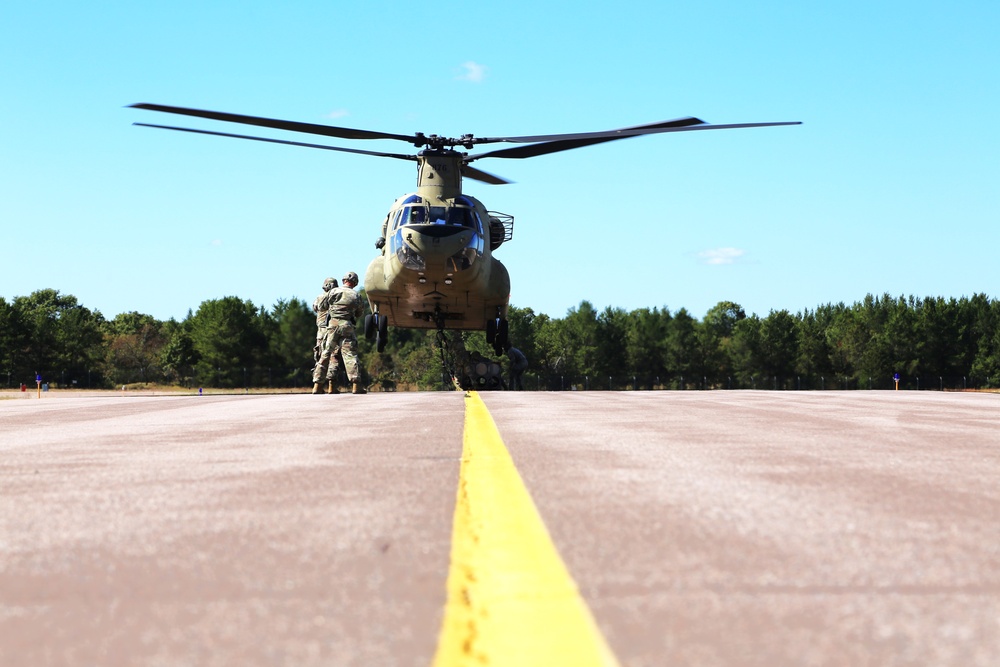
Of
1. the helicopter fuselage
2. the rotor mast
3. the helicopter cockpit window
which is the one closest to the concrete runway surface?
the helicopter fuselage

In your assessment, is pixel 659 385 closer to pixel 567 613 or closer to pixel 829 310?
pixel 829 310

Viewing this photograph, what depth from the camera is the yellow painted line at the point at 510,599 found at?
79.3 inches

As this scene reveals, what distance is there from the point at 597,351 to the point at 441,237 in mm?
113211

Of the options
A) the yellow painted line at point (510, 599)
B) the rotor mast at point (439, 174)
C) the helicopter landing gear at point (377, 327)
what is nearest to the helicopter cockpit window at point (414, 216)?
the rotor mast at point (439, 174)

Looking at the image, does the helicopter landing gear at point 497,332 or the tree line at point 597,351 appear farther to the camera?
the tree line at point 597,351

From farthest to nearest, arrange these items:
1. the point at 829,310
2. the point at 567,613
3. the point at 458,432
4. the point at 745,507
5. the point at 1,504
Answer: the point at 829,310
the point at 458,432
the point at 1,504
the point at 745,507
the point at 567,613

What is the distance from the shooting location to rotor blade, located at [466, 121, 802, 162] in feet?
72.9

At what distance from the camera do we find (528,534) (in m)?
3.38

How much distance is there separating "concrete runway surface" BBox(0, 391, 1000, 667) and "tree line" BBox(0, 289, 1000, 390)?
4393 inches

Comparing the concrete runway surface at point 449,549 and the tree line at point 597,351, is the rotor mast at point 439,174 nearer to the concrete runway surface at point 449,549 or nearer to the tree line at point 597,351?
the concrete runway surface at point 449,549

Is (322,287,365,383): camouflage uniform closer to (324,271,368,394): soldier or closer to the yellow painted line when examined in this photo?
(324,271,368,394): soldier

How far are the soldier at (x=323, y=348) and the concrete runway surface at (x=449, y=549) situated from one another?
1644 centimetres

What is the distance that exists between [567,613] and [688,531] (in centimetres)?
122

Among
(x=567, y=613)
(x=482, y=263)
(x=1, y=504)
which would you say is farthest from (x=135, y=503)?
(x=482, y=263)
